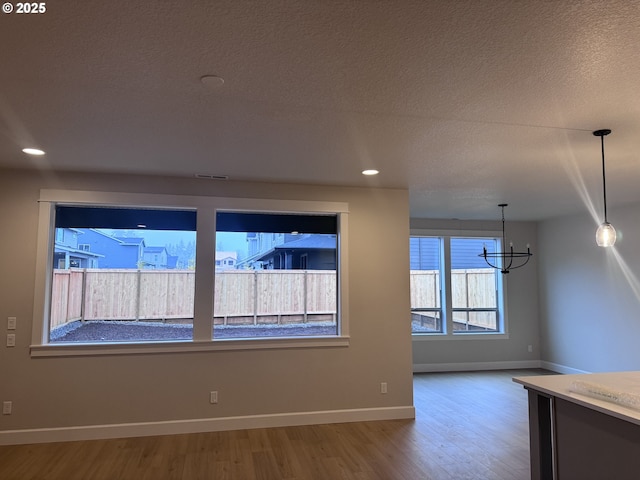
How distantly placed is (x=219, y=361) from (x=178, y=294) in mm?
804

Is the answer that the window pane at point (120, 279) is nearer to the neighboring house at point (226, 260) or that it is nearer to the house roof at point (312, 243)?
the neighboring house at point (226, 260)

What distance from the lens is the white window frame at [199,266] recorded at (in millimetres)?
3920

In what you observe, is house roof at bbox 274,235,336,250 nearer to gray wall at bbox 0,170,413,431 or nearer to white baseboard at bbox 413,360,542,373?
gray wall at bbox 0,170,413,431

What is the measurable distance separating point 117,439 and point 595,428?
12.6 ft

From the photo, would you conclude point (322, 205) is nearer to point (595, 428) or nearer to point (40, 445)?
point (595, 428)

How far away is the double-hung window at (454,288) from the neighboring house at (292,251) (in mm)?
2806

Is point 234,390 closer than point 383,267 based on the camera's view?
Yes

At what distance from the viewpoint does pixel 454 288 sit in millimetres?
7258

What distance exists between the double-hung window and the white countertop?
13.9 ft

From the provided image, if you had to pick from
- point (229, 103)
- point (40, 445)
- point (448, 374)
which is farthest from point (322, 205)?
point (448, 374)

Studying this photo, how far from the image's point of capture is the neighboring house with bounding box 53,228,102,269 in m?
4.11

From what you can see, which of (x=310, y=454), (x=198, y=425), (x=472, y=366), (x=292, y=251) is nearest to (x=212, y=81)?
(x=292, y=251)

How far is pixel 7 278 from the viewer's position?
386 cm

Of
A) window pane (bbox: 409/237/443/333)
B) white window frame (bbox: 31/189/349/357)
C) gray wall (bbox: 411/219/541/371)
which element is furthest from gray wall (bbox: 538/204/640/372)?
white window frame (bbox: 31/189/349/357)
